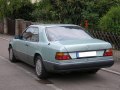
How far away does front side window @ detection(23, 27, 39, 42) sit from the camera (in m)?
9.52

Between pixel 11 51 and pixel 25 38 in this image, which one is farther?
pixel 11 51

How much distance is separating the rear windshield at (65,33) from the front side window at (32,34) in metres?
0.44

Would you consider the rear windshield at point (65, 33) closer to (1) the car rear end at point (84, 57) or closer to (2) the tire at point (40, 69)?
(2) the tire at point (40, 69)

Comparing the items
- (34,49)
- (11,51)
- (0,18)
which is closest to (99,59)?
(34,49)

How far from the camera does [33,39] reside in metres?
9.66

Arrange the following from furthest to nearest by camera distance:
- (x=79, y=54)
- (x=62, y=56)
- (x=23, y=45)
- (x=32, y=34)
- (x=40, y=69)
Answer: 1. (x=23, y=45)
2. (x=32, y=34)
3. (x=40, y=69)
4. (x=79, y=54)
5. (x=62, y=56)

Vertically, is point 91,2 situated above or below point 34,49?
above

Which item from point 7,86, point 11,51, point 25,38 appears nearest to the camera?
point 7,86

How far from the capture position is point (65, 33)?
360 inches

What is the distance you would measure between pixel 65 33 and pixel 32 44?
1.03 metres

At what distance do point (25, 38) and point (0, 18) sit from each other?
781 inches

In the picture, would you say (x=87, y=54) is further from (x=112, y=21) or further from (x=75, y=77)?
(x=112, y=21)

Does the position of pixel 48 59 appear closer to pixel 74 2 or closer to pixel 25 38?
pixel 25 38

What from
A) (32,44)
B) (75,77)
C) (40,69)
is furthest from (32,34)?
(75,77)
